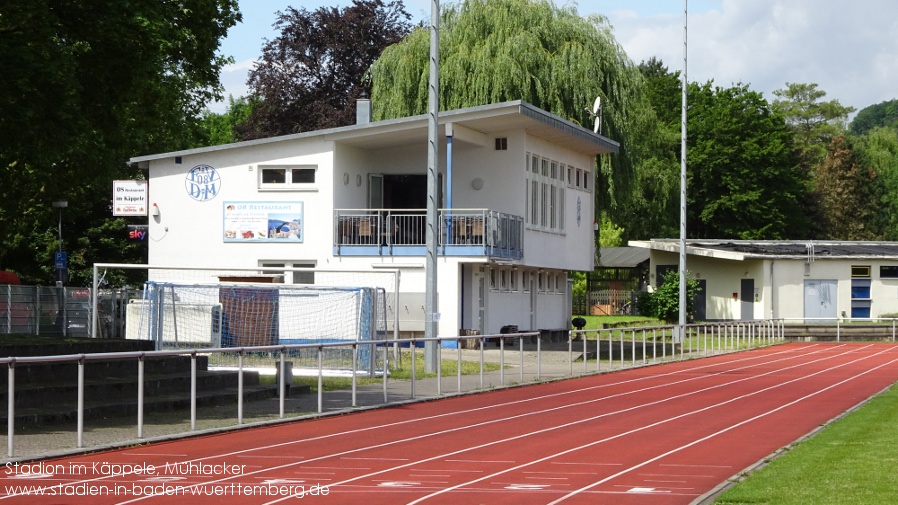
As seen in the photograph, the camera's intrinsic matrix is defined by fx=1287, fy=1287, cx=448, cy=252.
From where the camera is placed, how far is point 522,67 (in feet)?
154

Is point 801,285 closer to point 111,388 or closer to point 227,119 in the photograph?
point 111,388

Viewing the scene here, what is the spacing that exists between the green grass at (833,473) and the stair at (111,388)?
8064 millimetres

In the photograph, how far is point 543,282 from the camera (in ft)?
151

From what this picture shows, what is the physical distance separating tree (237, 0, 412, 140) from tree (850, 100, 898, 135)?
435 feet

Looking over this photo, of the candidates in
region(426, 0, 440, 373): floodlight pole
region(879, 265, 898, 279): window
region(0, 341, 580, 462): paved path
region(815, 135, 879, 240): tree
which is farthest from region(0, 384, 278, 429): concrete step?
region(815, 135, 879, 240): tree

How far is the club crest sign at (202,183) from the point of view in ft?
128

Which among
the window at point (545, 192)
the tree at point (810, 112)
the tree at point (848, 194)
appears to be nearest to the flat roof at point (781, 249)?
the window at point (545, 192)

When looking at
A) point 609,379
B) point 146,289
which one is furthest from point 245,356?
point 609,379

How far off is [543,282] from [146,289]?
2021 centimetres

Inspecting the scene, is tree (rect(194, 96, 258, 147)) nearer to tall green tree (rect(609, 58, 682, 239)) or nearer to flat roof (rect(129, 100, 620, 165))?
tall green tree (rect(609, 58, 682, 239))

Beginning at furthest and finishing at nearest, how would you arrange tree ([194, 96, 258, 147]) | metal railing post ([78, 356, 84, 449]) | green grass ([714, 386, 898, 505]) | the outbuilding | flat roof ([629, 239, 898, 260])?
1. tree ([194, 96, 258, 147])
2. the outbuilding
3. flat roof ([629, 239, 898, 260])
4. metal railing post ([78, 356, 84, 449])
5. green grass ([714, 386, 898, 505])

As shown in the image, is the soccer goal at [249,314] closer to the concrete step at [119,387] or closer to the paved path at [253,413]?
the paved path at [253,413]

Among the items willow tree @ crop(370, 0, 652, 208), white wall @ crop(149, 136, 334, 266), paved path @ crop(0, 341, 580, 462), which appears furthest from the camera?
willow tree @ crop(370, 0, 652, 208)

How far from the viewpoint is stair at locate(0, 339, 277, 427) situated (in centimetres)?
1562
